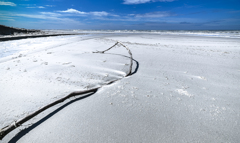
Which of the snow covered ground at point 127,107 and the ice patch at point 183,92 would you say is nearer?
the snow covered ground at point 127,107

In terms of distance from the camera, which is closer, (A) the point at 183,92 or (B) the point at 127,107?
(B) the point at 127,107

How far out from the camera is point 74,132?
1218 millimetres

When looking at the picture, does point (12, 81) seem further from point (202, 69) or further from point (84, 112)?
point (202, 69)

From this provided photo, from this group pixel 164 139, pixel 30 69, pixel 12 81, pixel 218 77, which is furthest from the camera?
pixel 30 69

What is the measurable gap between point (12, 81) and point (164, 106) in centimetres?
285

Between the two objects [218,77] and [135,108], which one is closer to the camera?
[135,108]

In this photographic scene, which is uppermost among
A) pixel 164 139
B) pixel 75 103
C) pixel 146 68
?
pixel 146 68

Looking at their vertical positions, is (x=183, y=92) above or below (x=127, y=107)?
above

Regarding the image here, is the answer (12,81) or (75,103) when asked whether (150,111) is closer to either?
(75,103)

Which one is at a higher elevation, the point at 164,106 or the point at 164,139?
the point at 164,106

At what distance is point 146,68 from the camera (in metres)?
3.25

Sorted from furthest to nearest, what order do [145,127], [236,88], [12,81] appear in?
[12,81]
[236,88]
[145,127]

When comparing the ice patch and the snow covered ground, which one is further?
the ice patch

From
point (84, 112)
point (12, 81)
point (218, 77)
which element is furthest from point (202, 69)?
point (12, 81)
